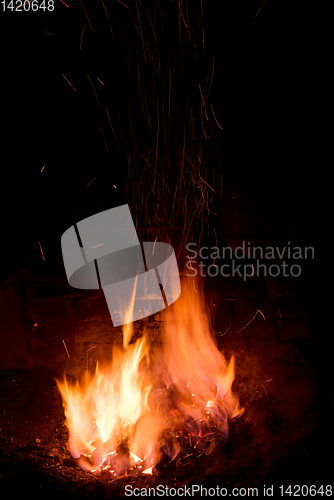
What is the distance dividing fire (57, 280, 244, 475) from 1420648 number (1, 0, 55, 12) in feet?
8.10

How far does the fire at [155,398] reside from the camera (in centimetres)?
205

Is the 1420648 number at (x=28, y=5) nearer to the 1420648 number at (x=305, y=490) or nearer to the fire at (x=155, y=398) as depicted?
the fire at (x=155, y=398)

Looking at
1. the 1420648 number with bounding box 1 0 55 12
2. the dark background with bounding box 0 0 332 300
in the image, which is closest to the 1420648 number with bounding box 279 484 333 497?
the dark background with bounding box 0 0 332 300

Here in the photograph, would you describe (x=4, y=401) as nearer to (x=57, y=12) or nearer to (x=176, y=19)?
(x=57, y=12)

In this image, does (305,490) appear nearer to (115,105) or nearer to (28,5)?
(115,105)

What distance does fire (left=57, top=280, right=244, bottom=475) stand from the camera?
6.74 feet

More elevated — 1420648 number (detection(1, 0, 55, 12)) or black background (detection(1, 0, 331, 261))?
1420648 number (detection(1, 0, 55, 12))

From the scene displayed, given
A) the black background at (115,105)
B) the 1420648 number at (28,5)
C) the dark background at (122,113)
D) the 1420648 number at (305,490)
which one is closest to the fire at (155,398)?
the 1420648 number at (305,490)

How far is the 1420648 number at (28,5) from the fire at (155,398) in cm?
247

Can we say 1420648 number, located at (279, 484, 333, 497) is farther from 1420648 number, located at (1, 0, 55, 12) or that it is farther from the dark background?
1420648 number, located at (1, 0, 55, 12)

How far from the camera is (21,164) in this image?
253 cm

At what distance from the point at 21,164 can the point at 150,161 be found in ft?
3.76

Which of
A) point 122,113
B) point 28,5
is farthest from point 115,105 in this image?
point 28,5

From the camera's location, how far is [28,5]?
217 centimetres
